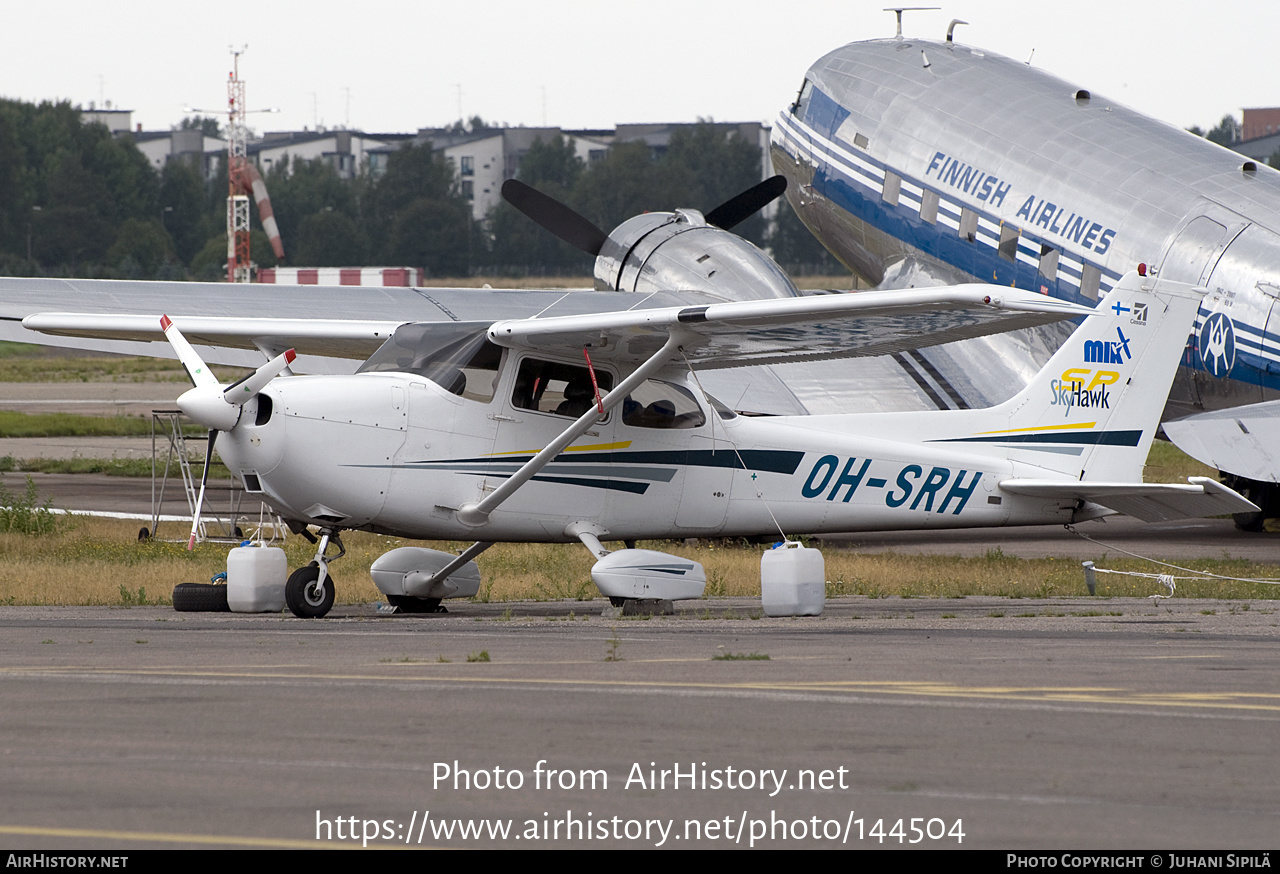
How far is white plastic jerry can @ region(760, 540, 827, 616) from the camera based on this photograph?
12180 mm

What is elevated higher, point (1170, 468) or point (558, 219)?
point (558, 219)

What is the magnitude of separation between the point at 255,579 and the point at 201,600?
0.98m

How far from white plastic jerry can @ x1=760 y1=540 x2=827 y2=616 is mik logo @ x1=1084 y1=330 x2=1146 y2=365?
177 inches

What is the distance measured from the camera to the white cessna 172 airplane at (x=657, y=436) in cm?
1192

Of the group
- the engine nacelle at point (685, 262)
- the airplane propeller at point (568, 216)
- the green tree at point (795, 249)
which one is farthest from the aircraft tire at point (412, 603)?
the green tree at point (795, 249)

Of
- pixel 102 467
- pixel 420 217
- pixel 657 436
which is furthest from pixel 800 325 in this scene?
pixel 420 217

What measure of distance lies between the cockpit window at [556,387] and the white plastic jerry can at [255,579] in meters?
2.32

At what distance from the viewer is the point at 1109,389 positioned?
15.3m

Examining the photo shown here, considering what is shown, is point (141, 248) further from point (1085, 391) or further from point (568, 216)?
point (1085, 391)

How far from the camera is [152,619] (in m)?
12.3

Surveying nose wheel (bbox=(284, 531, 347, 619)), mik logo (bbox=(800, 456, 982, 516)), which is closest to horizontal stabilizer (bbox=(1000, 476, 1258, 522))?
mik logo (bbox=(800, 456, 982, 516))

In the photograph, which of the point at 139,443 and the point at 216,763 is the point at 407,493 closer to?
the point at 216,763

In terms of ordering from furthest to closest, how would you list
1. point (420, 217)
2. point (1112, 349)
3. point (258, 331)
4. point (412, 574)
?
point (420, 217) < point (1112, 349) < point (258, 331) < point (412, 574)

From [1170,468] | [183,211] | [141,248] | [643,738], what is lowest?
[141,248]
